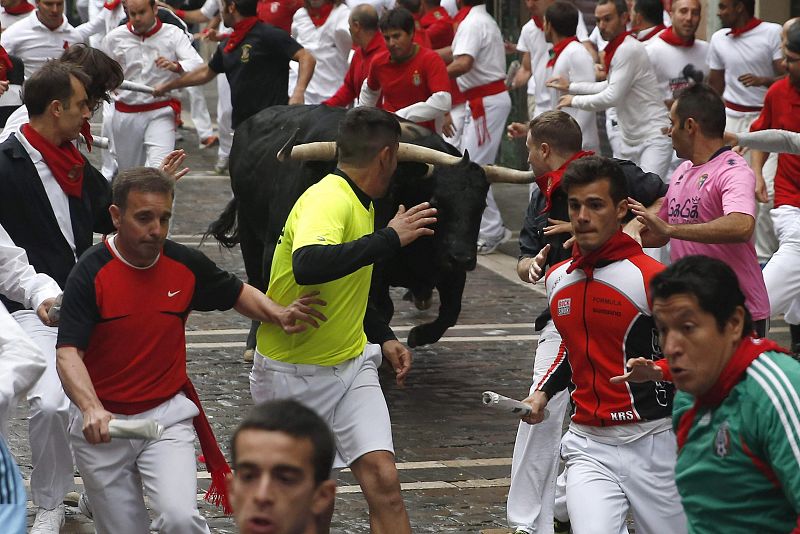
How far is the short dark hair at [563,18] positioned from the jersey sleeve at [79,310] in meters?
8.71

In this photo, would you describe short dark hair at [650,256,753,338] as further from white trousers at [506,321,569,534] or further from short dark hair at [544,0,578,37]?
short dark hair at [544,0,578,37]

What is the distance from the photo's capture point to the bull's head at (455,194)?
962 cm

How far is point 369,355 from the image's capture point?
6809 mm

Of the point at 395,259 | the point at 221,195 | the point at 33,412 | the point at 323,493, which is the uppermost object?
the point at 323,493

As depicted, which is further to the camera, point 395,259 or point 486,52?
point 486,52

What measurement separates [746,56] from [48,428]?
8096mm

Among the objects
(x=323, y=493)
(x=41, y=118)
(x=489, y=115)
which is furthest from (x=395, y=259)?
(x=323, y=493)

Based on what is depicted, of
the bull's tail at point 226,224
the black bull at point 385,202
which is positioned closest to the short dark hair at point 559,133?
the black bull at point 385,202

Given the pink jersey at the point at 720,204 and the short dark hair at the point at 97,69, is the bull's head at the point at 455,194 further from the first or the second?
the short dark hair at the point at 97,69

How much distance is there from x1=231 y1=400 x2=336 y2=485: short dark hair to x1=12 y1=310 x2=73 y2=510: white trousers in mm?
3159

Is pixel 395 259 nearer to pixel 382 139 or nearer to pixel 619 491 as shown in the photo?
pixel 382 139

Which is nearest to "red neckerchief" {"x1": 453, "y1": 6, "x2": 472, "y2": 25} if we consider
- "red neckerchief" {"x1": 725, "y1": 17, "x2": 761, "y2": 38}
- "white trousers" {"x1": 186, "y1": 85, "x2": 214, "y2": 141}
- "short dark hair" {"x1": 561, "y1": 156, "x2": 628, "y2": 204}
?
"red neckerchief" {"x1": 725, "y1": 17, "x2": 761, "y2": 38}

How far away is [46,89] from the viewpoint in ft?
23.7

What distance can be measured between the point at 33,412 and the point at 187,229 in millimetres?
9076
